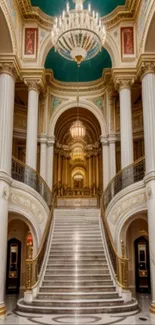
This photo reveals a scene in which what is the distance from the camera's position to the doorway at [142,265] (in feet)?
42.9

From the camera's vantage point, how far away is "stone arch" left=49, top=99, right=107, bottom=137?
15977 mm

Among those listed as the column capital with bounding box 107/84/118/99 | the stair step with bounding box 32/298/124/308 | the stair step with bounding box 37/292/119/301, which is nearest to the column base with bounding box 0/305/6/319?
the stair step with bounding box 32/298/124/308

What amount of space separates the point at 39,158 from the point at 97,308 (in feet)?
27.8

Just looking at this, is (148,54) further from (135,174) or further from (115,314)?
(115,314)

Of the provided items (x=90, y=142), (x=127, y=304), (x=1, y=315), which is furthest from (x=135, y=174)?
(x=90, y=142)

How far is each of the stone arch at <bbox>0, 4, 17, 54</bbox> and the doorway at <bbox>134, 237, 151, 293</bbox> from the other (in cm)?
842

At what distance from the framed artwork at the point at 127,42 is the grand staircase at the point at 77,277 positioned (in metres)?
6.47

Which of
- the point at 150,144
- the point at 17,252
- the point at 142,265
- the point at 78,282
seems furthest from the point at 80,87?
the point at 78,282

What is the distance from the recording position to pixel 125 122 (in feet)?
42.4

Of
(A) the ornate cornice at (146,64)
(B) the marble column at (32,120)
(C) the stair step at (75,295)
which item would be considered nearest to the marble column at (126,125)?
(A) the ornate cornice at (146,64)

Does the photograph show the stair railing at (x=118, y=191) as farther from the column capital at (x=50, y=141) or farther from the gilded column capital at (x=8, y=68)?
the gilded column capital at (x=8, y=68)

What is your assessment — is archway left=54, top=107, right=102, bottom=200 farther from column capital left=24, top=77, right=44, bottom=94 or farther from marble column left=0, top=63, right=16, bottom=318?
marble column left=0, top=63, right=16, bottom=318

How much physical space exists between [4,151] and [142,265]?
7108 mm

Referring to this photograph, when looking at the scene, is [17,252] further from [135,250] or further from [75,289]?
[75,289]
